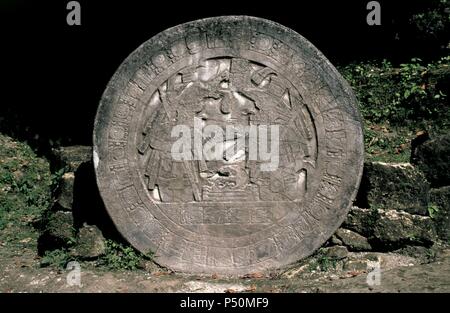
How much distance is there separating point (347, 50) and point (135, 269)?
4.51m

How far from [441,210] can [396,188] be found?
521 millimetres

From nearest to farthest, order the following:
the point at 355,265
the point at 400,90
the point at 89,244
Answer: the point at 355,265 < the point at 89,244 < the point at 400,90

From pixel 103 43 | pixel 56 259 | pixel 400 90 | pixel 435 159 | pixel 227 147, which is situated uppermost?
pixel 103 43

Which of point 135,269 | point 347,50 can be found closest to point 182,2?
point 347,50

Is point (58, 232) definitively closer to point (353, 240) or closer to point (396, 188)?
point (353, 240)

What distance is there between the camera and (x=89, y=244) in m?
5.26

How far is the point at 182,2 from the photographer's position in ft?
26.6

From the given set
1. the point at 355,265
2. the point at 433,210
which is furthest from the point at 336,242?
the point at 433,210

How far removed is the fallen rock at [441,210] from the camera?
5426 millimetres

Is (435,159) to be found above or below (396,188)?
above

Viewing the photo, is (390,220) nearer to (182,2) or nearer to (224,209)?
(224,209)

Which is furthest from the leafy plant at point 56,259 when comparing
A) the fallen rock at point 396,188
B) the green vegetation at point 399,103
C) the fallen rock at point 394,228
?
the green vegetation at point 399,103

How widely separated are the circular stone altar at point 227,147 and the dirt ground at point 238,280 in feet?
0.52

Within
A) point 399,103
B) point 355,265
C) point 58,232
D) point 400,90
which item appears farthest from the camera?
point 400,90
